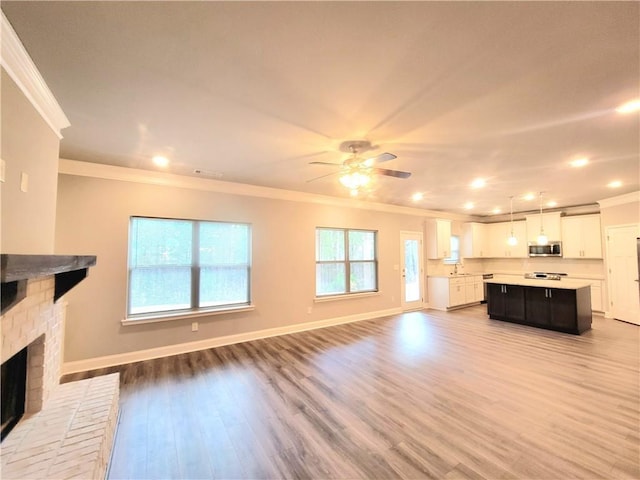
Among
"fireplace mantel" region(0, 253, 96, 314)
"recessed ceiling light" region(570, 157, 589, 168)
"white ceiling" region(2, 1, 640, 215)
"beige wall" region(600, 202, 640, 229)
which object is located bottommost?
"fireplace mantel" region(0, 253, 96, 314)

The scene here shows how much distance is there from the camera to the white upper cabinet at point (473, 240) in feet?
27.2

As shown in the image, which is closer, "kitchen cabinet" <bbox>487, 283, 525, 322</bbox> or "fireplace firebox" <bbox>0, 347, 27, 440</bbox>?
"fireplace firebox" <bbox>0, 347, 27, 440</bbox>

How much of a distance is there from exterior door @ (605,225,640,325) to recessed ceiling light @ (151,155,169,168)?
340 inches

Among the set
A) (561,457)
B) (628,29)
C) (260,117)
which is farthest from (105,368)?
(628,29)

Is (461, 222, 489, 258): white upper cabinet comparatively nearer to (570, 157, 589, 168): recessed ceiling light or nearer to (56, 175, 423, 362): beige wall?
(56, 175, 423, 362): beige wall

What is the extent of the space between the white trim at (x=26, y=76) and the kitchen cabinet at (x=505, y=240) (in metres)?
9.73

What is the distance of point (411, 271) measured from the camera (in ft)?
23.9

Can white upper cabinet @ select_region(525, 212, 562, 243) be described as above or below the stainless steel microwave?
above

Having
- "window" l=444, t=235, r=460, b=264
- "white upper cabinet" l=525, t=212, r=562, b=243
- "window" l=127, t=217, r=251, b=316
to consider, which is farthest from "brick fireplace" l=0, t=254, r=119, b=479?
"white upper cabinet" l=525, t=212, r=562, b=243

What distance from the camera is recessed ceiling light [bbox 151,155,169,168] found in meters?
3.46

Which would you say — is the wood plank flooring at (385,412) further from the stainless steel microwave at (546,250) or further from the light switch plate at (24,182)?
the stainless steel microwave at (546,250)

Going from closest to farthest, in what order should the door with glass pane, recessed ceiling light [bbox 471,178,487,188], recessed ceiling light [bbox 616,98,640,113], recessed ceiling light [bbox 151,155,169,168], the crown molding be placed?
recessed ceiling light [bbox 616,98,640,113]
recessed ceiling light [bbox 151,155,169,168]
the crown molding
recessed ceiling light [bbox 471,178,487,188]
the door with glass pane

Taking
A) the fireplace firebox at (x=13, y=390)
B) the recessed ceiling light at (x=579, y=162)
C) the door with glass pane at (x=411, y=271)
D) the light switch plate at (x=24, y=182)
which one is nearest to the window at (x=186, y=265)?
the fireplace firebox at (x=13, y=390)

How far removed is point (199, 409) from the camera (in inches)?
103
